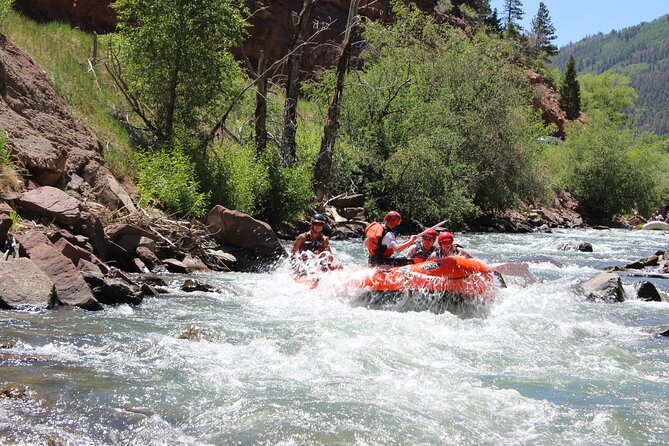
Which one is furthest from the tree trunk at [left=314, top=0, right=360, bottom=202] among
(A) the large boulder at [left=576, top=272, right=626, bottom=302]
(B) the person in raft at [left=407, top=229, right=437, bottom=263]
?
(A) the large boulder at [left=576, top=272, right=626, bottom=302]

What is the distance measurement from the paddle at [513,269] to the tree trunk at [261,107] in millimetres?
7157

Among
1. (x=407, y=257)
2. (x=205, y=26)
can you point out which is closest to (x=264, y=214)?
(x=205, y=26)

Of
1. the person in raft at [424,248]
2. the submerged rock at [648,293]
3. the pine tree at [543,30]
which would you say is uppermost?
the pine tree at [543,30]

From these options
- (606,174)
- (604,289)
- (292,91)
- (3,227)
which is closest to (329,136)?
(292,91)

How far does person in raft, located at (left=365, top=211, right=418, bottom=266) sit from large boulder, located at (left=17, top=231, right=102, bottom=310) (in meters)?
4.34

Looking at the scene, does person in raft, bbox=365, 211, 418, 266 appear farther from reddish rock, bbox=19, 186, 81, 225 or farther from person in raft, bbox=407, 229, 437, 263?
reddish rock, bbox=19, 186, 81, 225

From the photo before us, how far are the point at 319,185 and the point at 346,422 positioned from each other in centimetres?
1489

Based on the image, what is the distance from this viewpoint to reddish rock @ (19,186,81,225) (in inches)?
373

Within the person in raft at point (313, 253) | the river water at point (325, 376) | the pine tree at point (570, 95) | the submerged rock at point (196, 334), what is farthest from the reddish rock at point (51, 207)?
the pine tree at point (570, 95)

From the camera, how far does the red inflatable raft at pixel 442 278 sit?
8.93 metres

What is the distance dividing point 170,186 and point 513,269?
6741mm

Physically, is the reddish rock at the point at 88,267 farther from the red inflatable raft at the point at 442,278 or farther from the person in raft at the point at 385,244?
the person in raft at the point at 385,244

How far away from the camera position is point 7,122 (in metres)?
11.5

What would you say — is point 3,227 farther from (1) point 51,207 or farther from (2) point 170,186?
(2) point 170,186
